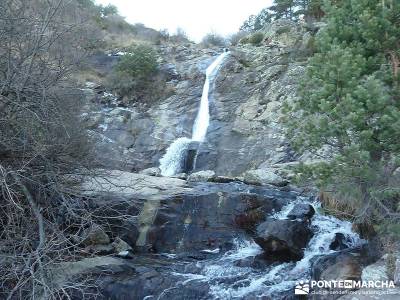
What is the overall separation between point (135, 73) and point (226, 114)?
5.83 meters

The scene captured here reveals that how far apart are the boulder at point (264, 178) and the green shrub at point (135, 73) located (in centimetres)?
947

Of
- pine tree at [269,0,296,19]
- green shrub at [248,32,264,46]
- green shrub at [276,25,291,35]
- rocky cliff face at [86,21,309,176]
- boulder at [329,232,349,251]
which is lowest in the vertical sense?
boulder at [329,232,349,251]

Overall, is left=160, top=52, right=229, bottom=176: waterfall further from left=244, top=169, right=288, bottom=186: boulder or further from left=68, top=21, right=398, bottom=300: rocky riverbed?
left=244, top=169, right=288, bottom=186: boulder

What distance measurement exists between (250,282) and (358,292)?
2222 mm

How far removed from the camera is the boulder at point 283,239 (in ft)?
27.6

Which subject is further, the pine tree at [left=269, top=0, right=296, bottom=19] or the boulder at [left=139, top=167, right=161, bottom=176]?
the pine tree at [left=269, top=0, right=296, bottom=19]

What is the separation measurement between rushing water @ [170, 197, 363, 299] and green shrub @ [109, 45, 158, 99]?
13.3 m

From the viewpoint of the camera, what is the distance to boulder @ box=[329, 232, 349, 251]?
8.46 metres

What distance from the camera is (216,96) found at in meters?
19.7

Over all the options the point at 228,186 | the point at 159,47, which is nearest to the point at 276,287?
the point at 228,186

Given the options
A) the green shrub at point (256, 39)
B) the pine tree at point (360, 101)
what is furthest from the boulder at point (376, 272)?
the green shrub at point (256, 39)

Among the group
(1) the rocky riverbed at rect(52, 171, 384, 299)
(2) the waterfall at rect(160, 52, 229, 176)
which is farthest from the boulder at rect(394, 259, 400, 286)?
(2) the waterfall at rect(160, 52, 229, 176)

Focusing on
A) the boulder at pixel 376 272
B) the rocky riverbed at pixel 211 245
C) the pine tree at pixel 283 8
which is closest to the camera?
the boulder at pixel 376 272

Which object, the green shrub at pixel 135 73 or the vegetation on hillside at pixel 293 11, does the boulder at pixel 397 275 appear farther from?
the vegetation on hillside at pixel 293 11
